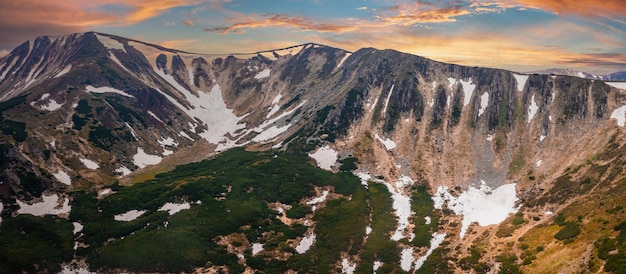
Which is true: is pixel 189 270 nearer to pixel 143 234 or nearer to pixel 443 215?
pixel 143 234

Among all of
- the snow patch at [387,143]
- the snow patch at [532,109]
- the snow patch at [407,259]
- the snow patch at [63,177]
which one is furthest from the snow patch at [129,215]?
the snow patch at [532,109]

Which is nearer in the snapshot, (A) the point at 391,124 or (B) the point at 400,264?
(B) the point at 400,264

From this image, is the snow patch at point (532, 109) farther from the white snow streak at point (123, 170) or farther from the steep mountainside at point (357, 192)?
the white snow streak at point (123, 170)

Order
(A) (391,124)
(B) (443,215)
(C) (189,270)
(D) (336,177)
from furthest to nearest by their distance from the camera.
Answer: (A) (391,124)
(D) (336,177)
(B) (443,215)
(C) (189,270)

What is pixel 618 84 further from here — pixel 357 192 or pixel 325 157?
pixel 325 157

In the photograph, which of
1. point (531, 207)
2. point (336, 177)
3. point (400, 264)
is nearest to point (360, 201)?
point (336, 177)

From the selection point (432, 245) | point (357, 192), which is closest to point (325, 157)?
point (357, 192)

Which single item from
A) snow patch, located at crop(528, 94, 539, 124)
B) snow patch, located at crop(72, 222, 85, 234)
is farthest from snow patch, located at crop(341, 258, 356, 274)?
snow patch, located at crop(528, 94, 539, 124)
